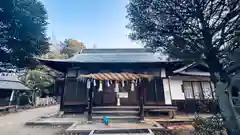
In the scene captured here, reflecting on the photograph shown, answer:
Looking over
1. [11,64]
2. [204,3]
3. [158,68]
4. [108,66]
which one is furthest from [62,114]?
[204,3]

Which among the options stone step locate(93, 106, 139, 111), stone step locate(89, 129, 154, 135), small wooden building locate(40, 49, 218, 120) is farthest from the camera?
A: small wooden building locate(40, 49, 218, 120)

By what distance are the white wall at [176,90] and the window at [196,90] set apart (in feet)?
1.27

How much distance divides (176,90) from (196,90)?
155cm

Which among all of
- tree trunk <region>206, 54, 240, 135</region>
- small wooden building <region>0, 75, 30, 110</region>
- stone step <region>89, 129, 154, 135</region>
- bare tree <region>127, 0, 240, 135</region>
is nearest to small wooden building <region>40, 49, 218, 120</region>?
stone step <region>89, 129, 154, 135</region>

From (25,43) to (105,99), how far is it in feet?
18.2

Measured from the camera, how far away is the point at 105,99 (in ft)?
26.7

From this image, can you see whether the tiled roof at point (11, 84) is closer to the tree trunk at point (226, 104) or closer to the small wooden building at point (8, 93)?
the small wooden building at point (8, 93)

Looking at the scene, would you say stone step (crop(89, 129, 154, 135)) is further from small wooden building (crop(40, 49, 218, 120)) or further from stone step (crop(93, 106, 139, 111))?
small wooden building (crop(40, 49, 218, 120))

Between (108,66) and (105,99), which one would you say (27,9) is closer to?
(108,66)

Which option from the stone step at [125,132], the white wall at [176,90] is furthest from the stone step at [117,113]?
the white wall at [176,90]

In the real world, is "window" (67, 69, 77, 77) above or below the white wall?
above

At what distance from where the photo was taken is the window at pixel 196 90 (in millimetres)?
8539

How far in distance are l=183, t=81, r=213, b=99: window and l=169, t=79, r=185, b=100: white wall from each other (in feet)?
1.27

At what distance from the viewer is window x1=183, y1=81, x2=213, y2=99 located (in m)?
8.54
